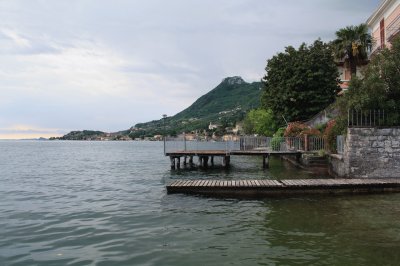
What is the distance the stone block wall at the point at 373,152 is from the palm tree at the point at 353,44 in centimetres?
2073

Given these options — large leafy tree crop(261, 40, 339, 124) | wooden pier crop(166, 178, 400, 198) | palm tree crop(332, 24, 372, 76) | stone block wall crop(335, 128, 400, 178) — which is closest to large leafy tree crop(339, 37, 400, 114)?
stone block wall crop(335, 128, 400, 178)

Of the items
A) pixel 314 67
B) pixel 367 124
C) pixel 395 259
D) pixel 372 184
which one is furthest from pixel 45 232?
pixel 314 67

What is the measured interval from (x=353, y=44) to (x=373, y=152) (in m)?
22.3

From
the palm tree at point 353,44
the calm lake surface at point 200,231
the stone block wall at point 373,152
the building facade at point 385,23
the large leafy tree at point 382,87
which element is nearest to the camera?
the calm lake surface at point 200,231

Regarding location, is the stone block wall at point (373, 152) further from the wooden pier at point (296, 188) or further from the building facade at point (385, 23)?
the building facade at point (385, 23)

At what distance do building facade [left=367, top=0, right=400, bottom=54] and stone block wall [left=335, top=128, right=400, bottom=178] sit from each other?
1014 centimetres

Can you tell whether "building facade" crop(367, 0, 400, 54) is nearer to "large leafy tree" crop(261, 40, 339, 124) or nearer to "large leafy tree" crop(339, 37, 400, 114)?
"large leafy tree" crop(261, 40, 339, 124)

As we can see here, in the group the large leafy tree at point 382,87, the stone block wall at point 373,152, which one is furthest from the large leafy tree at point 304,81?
the stone block wall at point 373,152

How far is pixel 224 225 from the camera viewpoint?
11109 millimetres

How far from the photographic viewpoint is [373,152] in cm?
1758

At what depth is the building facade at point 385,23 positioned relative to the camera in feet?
91.0

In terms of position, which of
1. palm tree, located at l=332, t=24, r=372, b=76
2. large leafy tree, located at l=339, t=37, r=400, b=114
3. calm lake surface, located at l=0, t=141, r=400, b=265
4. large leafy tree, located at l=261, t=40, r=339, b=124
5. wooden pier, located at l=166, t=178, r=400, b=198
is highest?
palm tree, located at l=332, t=24, r=372, b=76

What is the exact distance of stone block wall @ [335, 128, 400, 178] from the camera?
57.0 feet

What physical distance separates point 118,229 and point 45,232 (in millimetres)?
2066
